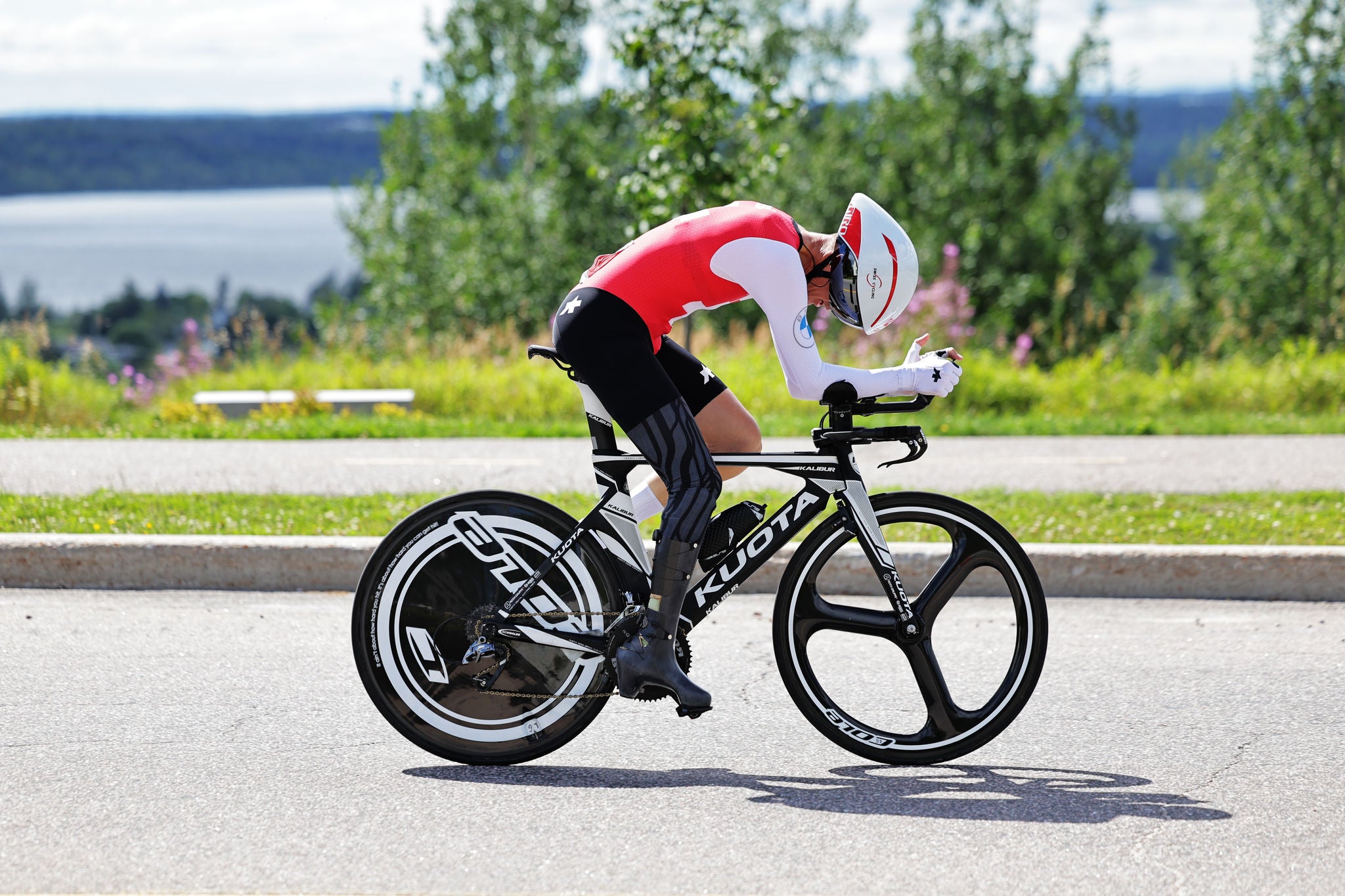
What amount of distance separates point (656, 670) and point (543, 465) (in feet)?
18.7

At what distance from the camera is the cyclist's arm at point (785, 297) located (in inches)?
151

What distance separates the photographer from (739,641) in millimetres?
5609

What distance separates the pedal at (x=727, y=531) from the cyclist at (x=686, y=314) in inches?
4.1

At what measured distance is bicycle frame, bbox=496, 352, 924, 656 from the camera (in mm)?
4168

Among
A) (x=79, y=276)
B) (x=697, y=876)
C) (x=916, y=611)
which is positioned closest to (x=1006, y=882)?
(x=697, y=876)

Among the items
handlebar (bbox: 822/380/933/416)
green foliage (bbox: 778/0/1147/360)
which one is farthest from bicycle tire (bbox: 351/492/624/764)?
green foliage (bbox: 778/0/1147/360)

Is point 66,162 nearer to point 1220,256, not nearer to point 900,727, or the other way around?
point 1220,256

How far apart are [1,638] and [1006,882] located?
4.27 meters

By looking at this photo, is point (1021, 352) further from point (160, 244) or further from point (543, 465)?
point (160, 244)

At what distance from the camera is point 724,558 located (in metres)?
4.18

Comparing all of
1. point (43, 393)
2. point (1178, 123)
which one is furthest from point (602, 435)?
point (1178, 123)

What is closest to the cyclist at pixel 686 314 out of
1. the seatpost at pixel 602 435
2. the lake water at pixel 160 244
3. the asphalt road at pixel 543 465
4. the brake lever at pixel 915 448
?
the seatpost at pixel 602 435

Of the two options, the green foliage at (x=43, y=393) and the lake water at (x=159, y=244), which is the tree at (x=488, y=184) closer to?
the green foliage at (x=43, y=393)

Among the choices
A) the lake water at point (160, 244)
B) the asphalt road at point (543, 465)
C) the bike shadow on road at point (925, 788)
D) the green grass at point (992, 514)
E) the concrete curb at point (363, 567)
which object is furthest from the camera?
the lake water at point (160, 244)
